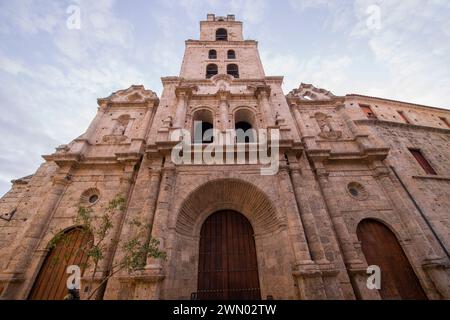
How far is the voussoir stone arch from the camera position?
834 cm

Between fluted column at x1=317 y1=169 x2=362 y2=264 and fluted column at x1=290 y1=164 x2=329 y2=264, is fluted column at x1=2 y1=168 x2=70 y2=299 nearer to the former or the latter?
fluted column at x1=290 y1=164 x2=329 y2=264

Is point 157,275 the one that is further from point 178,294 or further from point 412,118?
point 412,118

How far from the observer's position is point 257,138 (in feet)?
36.3

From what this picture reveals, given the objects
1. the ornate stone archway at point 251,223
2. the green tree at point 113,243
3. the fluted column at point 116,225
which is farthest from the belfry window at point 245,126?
the green tree at point 113,243

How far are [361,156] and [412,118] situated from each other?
10.5m

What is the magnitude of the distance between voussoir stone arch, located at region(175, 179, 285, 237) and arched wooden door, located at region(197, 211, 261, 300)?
Result: 394 mm

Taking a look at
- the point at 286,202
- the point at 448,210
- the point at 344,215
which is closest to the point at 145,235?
the point at 286,202

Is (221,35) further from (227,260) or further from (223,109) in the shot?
(227,260)

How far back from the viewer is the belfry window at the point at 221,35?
71.6 feet

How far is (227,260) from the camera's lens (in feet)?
27.1

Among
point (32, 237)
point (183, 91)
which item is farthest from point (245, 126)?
point (32, 237)

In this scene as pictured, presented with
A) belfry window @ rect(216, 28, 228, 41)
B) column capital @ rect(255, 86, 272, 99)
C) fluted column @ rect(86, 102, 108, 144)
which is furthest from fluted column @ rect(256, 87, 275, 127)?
belfry window @ rect(216, 28, 228, 41)

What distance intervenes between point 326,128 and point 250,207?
7849 millimetres

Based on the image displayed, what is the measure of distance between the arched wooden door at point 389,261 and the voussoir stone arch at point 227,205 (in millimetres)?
4330
